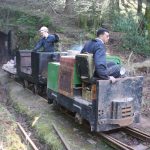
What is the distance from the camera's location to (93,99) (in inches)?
310

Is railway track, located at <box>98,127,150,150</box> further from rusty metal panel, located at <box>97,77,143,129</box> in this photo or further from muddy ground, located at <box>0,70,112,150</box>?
rusty metal panel, located at <box>97,77,143,129</box>

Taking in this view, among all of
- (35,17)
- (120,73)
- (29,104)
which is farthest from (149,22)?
(120,73)

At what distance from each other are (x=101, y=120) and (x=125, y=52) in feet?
31.3

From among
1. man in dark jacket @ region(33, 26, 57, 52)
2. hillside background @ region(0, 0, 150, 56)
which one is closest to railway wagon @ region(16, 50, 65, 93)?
man in dark jacket @ region(33, 26, 57, 52)

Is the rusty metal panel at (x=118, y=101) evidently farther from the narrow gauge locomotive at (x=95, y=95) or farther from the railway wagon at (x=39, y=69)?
the railway wagon at (x=39, y=69)

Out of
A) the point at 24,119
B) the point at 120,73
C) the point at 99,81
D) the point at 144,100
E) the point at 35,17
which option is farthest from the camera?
the point at 35,17

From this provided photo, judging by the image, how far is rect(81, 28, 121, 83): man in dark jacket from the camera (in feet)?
25.7

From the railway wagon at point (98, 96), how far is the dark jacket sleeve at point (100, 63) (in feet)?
0.46

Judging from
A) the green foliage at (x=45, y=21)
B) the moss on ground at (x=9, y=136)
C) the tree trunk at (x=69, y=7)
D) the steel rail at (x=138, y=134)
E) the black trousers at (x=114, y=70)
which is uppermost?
the tree trunk at (x=69, y=7)

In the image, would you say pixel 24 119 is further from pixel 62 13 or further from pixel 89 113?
pixel 62 13

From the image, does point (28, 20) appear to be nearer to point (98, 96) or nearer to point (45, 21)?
point (45, 21)

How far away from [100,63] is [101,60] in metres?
0.08

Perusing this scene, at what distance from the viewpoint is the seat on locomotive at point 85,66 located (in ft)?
26.0

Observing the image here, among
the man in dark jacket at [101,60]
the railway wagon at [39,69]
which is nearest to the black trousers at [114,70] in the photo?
the man in dark jacket at [101,60]
